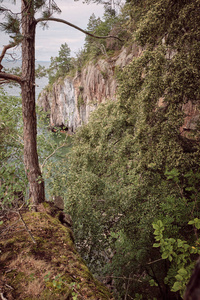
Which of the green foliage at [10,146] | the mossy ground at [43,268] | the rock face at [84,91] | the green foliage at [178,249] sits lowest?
the mossy ground at [43,268]

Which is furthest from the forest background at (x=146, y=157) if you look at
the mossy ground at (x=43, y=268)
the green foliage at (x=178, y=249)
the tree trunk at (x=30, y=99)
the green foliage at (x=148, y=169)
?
the green foliage at (x=178, y=249)

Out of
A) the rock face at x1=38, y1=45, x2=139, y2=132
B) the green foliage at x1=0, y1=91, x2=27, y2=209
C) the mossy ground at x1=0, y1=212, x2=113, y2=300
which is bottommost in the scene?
the mossy ground at x1=0, y1=212, x2=113, y2=300

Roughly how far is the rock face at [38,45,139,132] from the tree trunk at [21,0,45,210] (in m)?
8.18

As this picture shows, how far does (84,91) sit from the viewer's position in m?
34.2

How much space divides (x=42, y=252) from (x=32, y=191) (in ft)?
6.77

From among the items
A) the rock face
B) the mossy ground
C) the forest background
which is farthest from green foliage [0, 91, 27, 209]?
the rock face

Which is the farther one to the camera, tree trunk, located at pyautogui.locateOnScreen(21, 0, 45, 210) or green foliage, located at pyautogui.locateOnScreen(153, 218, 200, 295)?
tree trunk, located at pyautogui.locateOnScreen(21, 0, 45, 210)

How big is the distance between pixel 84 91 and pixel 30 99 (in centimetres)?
3122

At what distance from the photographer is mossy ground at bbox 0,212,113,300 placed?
2.23 metres

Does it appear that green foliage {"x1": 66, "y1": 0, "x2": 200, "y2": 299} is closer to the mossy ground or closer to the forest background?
the forest background

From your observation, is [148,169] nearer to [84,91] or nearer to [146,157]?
[146,157]

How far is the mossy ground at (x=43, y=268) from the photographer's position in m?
2.23

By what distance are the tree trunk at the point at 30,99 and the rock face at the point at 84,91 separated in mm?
8182

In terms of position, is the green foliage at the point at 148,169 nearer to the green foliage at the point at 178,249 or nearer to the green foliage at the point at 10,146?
the green foliage at the point at 178,249
